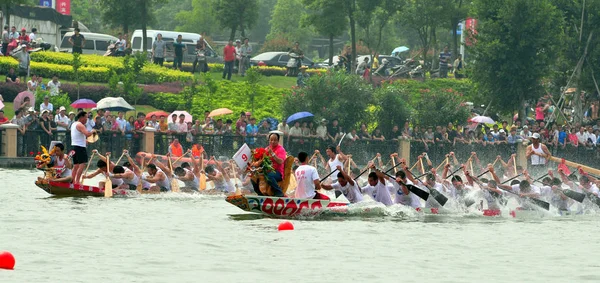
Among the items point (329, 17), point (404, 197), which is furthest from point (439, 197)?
point (329, 17)

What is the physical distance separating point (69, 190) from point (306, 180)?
6121 mm

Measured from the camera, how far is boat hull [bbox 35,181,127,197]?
26.7 m

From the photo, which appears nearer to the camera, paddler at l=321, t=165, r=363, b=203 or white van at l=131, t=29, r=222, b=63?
paddler at l=321, t=165, r=363, b=203

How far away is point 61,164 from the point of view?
27141mm

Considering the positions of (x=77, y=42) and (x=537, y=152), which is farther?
(x=77, y=42)

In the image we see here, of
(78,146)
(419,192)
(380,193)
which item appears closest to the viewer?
(419,192)

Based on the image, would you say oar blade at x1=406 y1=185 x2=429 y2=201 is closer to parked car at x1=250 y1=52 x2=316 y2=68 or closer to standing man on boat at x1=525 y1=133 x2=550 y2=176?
standing man on boat at x1=525 y1=133 x2=550 y2=176

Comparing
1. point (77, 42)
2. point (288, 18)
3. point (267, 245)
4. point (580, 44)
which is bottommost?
point (267, 245)

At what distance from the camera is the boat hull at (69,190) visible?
26.7 m

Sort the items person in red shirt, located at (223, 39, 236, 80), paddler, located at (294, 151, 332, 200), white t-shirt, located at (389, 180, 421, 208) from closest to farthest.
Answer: paddler, located at (294, 151, 332, 200), white t-shirt, located at (389, 180, 421, 208), person in red shirt, located at (223, 39, 236, 80)

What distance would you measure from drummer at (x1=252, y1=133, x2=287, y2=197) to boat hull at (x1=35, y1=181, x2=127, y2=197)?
5.12 m

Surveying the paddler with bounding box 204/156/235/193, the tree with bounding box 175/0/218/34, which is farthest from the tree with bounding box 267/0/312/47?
the paddler with bounding box 204/156/235/193

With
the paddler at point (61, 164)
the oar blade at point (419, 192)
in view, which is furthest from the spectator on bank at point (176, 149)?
the oar blade at point (419, 192)

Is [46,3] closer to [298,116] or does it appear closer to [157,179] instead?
[298,116]
